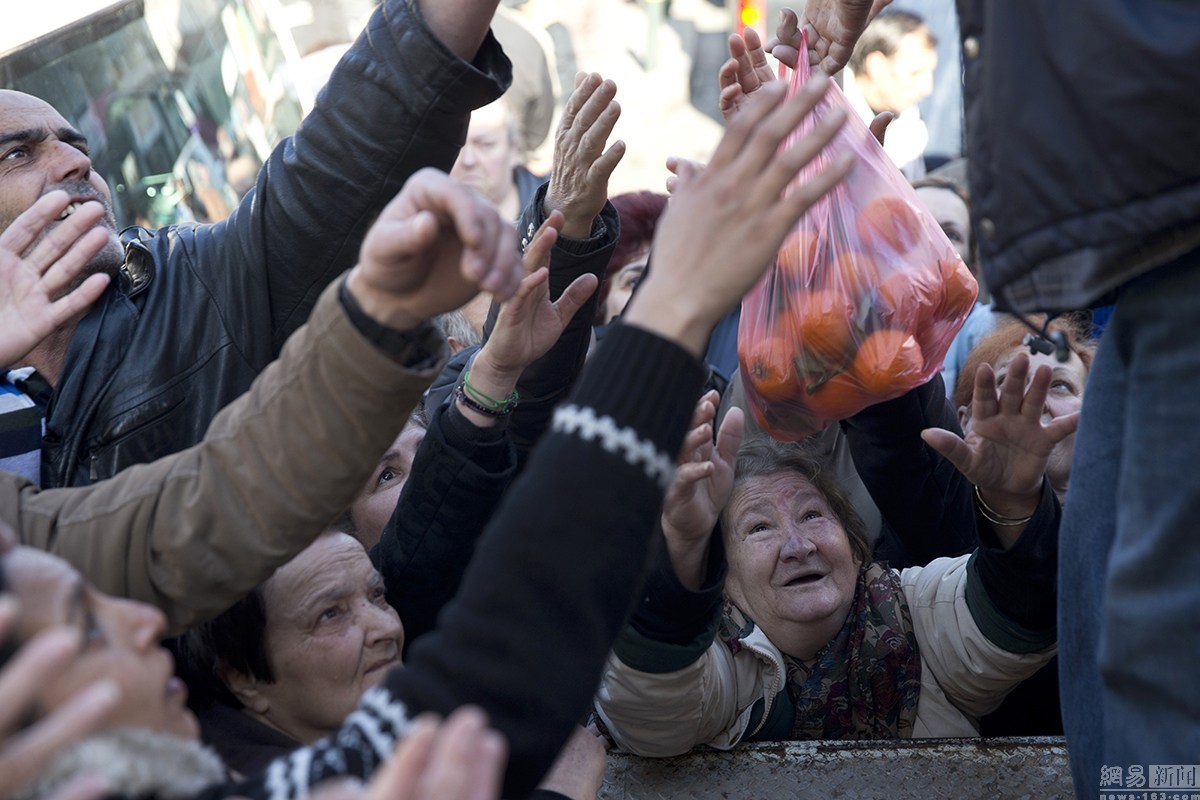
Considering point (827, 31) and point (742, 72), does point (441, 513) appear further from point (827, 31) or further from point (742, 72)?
point (827, 31)

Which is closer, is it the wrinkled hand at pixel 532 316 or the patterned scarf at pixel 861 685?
the wrinkled hand at pixel 532 316

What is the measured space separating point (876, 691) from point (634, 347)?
1.32 m

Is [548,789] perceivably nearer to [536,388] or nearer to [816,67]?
[536,388]

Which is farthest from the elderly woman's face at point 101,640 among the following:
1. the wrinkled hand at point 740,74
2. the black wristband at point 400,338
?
the wrinkled hand at point 740,74

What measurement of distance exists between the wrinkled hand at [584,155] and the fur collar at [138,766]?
4.44 feet

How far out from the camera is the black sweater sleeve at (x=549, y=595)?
106cm

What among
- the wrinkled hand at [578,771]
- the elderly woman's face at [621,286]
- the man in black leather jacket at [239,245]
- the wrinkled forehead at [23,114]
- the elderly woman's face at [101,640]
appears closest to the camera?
the elderly woman's face at [101,640]

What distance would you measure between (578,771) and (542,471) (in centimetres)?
70

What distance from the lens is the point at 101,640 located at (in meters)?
1.07

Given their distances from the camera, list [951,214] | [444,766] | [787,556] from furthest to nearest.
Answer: [951,214]
[787,556]
[444,766]

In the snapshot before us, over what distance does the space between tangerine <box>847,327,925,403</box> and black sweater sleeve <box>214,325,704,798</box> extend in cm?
95

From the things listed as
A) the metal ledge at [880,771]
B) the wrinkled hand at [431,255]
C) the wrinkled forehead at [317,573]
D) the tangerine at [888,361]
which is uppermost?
the wrinkled hand at [431,255]

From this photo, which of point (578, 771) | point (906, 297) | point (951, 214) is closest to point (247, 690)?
point (578, 771)

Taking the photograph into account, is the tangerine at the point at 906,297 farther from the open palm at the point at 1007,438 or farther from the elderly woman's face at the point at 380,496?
the elderly woman's face at the point at 380,496
